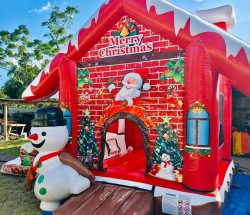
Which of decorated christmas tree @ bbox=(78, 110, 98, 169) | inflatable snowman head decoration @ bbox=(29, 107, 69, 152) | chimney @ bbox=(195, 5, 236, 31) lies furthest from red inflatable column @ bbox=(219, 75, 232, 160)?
inflatable snowman head decoration @ bbox=(29, 107, 69, 152)

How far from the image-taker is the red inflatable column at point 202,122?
3008mm

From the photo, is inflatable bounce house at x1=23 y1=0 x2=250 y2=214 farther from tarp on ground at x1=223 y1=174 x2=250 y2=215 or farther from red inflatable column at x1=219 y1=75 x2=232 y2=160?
red inflatable column at x1=219 y1=75 x2=232 y2=160

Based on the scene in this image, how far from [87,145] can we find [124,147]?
1790 mm

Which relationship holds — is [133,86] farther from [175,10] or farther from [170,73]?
[175,10]

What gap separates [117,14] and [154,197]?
2.67 meters

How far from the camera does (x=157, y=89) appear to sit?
3418mm

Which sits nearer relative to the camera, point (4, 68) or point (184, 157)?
point (184, 157)

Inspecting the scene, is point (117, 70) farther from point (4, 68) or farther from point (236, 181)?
point (4, 68)

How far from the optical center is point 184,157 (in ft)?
10.4

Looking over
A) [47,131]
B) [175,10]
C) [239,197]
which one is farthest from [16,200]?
[175,10]

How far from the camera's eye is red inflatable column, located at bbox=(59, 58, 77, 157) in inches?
160

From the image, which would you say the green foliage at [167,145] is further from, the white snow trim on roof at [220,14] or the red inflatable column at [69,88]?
the white snow trim on roof at [220,14]

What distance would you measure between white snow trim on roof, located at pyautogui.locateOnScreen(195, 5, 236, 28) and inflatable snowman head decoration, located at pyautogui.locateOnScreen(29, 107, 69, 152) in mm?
2897

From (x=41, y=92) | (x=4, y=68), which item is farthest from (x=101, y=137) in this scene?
(x=4, y=68)
